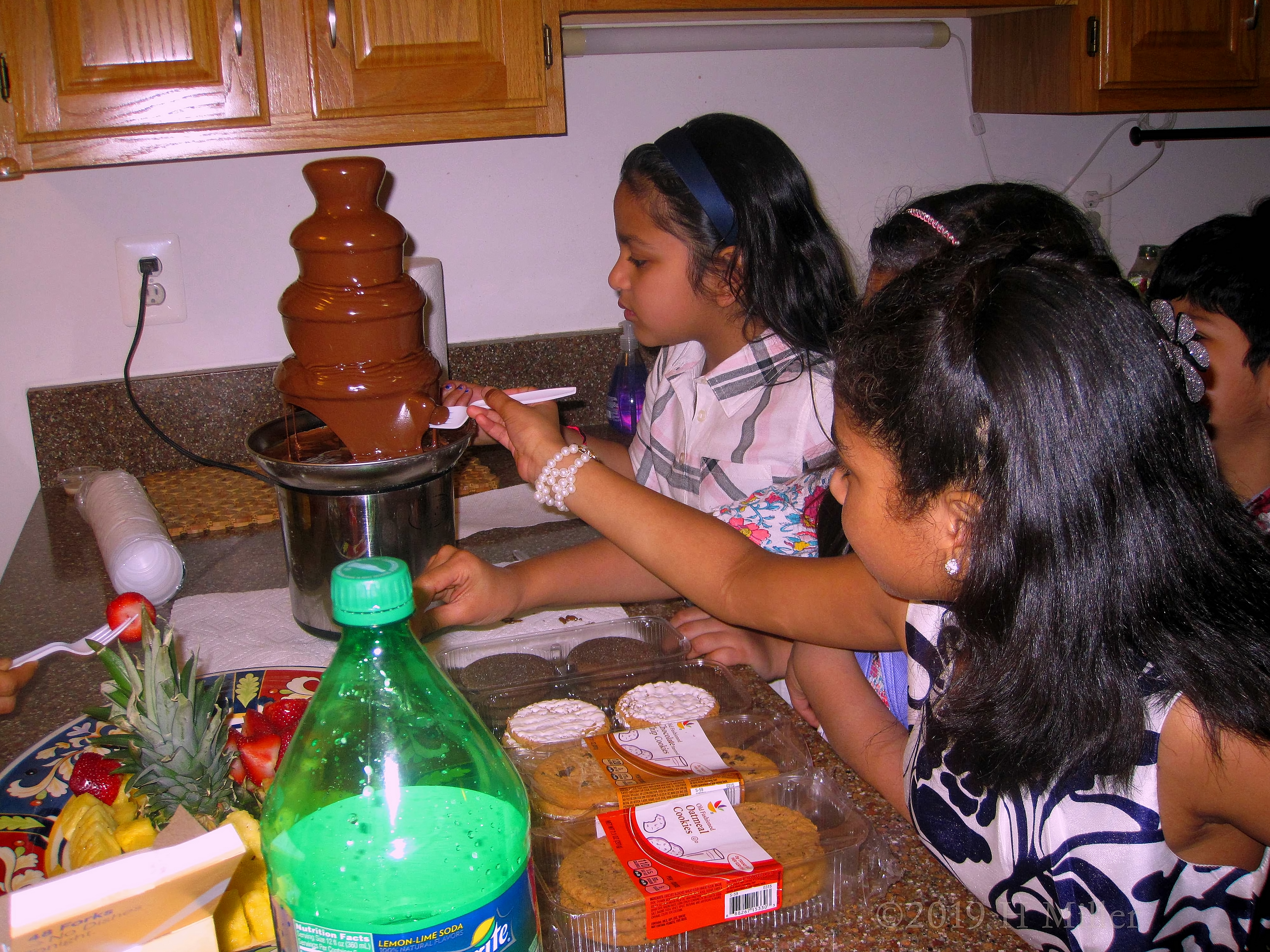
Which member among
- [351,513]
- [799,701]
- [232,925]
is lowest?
[799,701]

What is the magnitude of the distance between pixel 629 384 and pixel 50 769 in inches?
46.4

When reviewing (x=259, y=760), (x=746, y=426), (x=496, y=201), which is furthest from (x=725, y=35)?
(x=259, y=760)

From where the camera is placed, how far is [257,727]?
70 cm

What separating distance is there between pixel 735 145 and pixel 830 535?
Result: 1.86 ft

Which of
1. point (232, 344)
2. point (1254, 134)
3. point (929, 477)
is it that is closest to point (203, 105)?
point (232, 344)

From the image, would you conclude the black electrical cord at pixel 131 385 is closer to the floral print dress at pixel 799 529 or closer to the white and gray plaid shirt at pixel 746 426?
the white and gray plaid shirt at pixel 746 426

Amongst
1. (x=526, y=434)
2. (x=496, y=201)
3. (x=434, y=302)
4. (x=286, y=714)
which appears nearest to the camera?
(x=286, y=714)

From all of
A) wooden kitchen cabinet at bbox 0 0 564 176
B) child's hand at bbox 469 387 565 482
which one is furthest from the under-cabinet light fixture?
child's hand at bbox 469 387 565 482

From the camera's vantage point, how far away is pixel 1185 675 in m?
0.64

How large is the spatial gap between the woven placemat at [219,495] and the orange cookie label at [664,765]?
31.2 inches

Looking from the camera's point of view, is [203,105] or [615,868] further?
[203,105]

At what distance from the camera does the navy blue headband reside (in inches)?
51.4

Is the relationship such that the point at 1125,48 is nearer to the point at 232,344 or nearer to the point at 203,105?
the point at 203,105

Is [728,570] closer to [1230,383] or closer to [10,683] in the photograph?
[10,683]
